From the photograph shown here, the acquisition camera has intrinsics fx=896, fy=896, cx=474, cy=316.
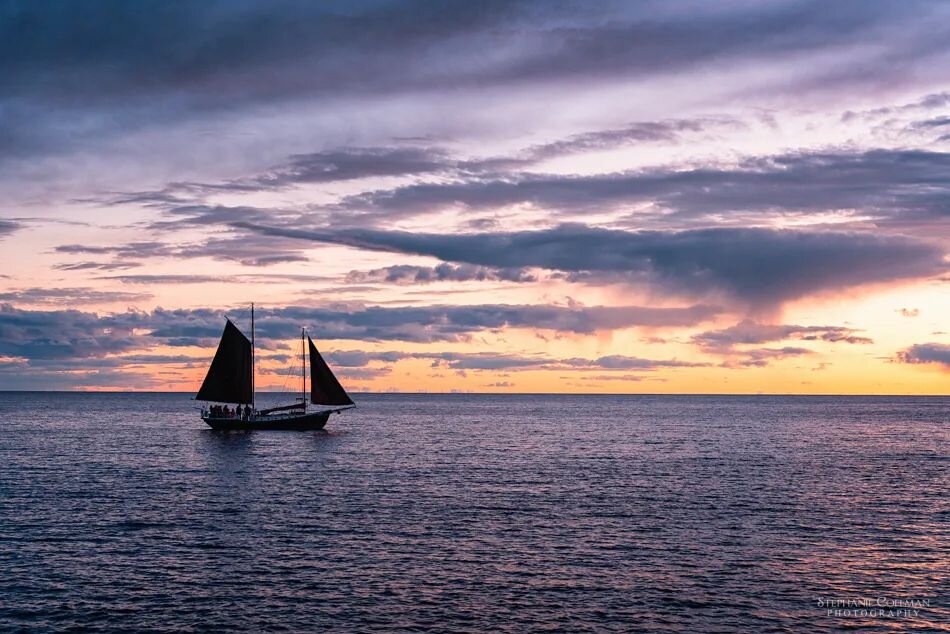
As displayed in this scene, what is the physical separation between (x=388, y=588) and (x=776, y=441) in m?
104

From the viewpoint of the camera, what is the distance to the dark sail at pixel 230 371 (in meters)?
124

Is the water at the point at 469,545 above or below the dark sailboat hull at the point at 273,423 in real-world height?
below

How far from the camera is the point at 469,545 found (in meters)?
44.1

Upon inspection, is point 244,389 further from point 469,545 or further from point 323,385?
point 469,545

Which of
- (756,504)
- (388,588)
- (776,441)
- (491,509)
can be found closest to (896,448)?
(776,441)

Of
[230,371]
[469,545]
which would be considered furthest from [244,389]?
[469,545]

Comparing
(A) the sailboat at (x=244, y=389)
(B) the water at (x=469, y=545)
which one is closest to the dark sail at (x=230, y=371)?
(A) the sailboat at (x=244, y=389)

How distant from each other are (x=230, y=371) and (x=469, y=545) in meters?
89.8

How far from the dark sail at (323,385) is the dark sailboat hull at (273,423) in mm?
3654

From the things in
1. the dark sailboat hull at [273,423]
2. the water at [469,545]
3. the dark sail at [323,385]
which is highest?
the dark sail at [323,385]

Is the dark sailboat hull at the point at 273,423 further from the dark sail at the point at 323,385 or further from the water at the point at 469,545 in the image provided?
the water at the point at 469,545

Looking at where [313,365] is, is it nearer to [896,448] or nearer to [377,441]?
[377,441]

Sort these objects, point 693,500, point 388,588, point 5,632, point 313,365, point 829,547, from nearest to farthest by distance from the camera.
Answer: point 5,632, point 388,588, point 829,547, point 693,500, point 313,365

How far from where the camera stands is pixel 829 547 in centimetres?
4419
